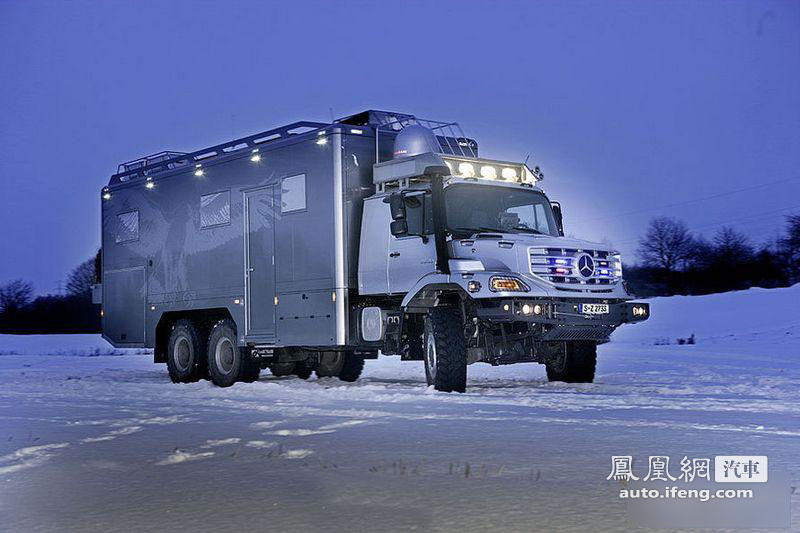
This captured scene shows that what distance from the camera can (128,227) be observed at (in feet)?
67.2

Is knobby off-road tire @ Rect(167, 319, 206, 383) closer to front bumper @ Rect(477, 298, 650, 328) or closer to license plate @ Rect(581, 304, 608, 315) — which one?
front bumper @ Rect(477, 298, 650, 328)

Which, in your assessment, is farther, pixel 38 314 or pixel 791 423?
pixel 38 314

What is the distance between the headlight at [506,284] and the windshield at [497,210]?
102 centimetres

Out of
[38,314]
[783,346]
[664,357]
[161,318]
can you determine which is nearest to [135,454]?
[161,318]

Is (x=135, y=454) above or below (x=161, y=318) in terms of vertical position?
below

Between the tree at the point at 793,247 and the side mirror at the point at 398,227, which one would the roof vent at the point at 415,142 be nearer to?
the side mirror at the point at 398,227

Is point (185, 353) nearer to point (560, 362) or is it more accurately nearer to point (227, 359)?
point (227, 359)

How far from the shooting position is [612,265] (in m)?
15.0

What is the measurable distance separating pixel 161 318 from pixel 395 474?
1251cm

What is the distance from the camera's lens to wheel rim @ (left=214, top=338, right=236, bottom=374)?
58.1ft

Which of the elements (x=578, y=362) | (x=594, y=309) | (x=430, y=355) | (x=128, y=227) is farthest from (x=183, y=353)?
(x=594, y=309)

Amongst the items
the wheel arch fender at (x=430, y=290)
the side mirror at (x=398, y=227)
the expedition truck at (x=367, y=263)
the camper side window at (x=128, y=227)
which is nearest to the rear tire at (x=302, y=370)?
the expedition truck at (x=367, y=263)

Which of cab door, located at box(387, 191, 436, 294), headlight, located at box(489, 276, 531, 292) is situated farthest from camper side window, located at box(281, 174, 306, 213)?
headlight, located at box(489, 276, 531, 292)

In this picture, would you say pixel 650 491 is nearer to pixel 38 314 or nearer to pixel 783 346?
pixel 783 346
